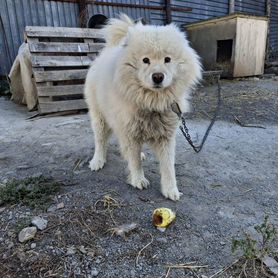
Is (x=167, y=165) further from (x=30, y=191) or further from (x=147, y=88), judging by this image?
(x=30, y=191)

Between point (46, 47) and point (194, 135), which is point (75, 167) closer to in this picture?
point (194, 135)

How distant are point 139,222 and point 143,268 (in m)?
0.41

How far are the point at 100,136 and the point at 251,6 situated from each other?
38.8ft

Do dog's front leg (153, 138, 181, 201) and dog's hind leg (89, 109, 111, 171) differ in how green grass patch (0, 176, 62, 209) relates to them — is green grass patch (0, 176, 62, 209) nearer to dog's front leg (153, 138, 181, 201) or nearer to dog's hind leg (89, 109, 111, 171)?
dog's hind leg (89, 109, 111, 171)

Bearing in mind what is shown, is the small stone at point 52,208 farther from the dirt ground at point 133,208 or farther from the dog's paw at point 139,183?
the dog's paw at point 139,183

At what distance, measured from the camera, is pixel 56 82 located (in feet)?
16.9

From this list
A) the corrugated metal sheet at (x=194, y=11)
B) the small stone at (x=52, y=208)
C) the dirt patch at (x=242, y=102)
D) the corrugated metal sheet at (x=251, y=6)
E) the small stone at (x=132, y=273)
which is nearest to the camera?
the small stone at (x=132, y=273)

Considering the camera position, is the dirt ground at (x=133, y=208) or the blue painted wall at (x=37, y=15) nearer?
the dirt ground at (x=133, y=208)

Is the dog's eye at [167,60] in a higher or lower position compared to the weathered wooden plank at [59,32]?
lower

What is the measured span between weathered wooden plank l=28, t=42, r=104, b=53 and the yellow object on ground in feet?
12.7

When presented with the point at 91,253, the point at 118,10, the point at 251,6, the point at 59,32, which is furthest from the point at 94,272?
the point at 251,6

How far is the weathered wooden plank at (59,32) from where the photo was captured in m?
4.78

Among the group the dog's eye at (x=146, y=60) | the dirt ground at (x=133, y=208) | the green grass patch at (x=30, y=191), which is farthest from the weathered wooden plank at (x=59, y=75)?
the dog's eye at (x=146, y=60)

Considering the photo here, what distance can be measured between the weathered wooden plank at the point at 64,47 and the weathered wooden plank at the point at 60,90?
2.03 ft
